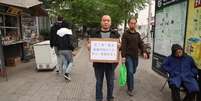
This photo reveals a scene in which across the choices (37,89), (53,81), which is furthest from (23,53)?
(37,89)

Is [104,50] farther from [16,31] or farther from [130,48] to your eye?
[16,31]

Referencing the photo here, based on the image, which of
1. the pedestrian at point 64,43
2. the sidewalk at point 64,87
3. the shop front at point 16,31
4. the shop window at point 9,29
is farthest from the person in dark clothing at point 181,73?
the shop window at point 9,29

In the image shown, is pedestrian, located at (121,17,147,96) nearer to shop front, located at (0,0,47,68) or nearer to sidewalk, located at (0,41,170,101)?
sidewalk, located at (0,41,170,101)

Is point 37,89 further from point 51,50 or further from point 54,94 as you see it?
point 51,50

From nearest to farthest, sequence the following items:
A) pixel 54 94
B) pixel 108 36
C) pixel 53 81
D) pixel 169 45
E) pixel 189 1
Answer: pixel 108 36 < pixel 189 1 < pixel 54 94 < pixel 169 45 < pixel 53 81

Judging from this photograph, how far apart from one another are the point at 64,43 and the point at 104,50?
2756mm

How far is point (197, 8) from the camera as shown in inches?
228

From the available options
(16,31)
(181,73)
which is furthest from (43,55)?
(181,73)

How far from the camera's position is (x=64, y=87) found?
7.64 metres

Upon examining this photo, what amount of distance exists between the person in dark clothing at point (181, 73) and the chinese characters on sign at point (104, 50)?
1169 mm

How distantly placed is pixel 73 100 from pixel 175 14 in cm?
311

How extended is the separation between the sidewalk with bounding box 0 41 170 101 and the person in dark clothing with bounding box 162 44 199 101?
0.82 meters

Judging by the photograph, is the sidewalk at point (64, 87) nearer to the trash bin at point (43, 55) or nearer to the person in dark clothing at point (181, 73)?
the trash bin at point (43, 55)

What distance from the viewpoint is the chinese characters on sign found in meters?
5.71
